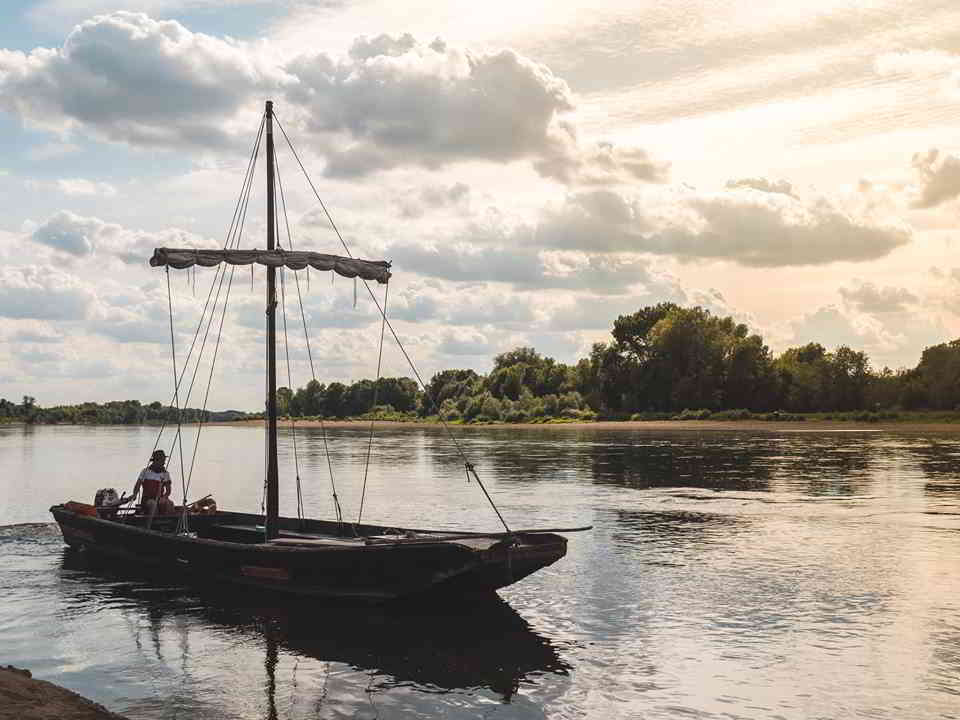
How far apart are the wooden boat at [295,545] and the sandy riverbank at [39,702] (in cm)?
711

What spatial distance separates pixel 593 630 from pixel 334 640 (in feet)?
16.6

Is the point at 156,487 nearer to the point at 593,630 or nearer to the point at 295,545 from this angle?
the point at 295,545

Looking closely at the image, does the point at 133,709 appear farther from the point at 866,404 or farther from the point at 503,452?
the point at 866,404

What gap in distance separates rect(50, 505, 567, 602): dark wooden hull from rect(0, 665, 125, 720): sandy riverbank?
6.98 metres

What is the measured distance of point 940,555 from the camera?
85.7ft

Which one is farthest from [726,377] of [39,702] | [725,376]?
[39,702]

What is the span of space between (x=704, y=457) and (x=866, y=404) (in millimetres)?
61547

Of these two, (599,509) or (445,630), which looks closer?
(445,630)

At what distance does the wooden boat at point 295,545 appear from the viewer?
19.5 metres

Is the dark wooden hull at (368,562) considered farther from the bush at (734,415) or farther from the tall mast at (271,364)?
the bush at (734,415)

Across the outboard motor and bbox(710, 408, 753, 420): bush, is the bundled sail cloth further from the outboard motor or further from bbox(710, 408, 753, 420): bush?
bbox(710, 408, 753, 420): bush

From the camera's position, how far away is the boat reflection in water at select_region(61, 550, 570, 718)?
1525 cm

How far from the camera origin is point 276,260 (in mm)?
24312

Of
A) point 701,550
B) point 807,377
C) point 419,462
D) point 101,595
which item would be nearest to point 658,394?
point 807,377
